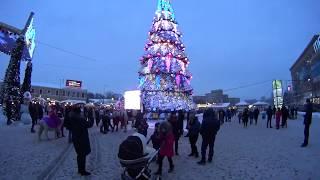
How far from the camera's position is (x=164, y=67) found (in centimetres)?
3525

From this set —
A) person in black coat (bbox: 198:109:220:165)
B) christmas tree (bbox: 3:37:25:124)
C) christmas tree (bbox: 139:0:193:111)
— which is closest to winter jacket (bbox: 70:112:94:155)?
person in black coat (bbox: 198:109:220:165)

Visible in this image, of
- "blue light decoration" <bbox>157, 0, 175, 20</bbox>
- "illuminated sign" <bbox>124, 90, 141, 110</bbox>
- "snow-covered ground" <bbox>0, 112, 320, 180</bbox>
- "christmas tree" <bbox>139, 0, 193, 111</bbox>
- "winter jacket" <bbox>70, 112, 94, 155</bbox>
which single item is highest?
"blue light decoration" <bbox>157, 0, 175, 20</bbox>

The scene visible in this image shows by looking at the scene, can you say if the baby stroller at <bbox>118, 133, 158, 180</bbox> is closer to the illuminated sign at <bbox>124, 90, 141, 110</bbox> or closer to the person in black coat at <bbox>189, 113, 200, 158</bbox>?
the person in black coat at <bbox>189, 113, 200, 158</bbox>

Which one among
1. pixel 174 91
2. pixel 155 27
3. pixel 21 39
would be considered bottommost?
pixel 174 91

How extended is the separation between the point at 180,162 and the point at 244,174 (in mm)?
2481

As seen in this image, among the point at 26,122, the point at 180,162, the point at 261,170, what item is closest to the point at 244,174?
the point at 261,170

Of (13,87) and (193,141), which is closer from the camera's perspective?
(193,141)

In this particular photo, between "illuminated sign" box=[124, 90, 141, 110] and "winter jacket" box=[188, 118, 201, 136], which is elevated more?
"illuminated sign" box=[124, 90, 141, 110]

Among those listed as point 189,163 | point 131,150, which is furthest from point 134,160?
point 189,163

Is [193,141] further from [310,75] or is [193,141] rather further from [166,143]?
[310,75]

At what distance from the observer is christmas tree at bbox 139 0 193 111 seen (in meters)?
35.2

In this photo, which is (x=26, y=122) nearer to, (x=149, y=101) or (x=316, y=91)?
(x=149, y=101)

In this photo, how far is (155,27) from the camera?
1433 inches

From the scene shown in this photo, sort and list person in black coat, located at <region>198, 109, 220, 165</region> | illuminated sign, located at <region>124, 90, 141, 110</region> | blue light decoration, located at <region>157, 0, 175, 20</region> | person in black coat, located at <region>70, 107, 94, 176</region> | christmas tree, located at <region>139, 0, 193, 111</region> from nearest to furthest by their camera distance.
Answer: person in black coat, located at <region>70, 107, 94, 176</region> → person in black coat, located at <region>198, 109, 220, 165</region> → illuminated sign, located at <region>124, 90, 141, 110</region> → christmas tree, located at <region>139, 0, 193, 111</region> → blue light decoration, located at <region>157, 0, 175, 20</region>
